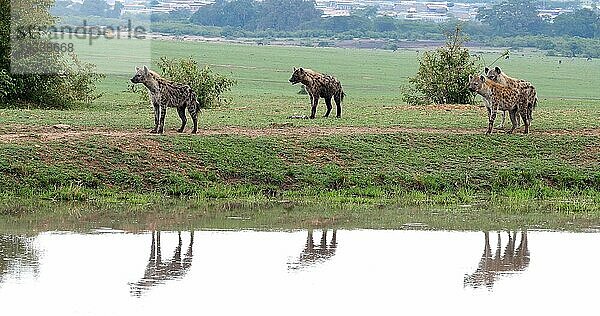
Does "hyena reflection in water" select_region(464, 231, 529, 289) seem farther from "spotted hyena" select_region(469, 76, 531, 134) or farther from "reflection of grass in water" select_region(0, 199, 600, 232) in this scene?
"spotted hyena" select_region(469, 76, 531, 134)

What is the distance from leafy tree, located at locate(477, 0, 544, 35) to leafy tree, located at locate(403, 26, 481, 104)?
8602cm

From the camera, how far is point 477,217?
52.2 ft

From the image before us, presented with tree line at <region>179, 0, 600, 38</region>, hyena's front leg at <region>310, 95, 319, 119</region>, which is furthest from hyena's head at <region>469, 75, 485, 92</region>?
tree line at <region>179, 0, 600, 38</region>

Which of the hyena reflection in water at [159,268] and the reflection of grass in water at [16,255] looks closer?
the hyena reflection in water at [159,268]

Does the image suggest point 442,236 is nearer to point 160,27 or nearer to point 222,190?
point 222,190

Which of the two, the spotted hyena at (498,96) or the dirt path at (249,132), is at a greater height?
the spotted hyena at (498,96)

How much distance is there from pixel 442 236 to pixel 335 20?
105298 millimetres

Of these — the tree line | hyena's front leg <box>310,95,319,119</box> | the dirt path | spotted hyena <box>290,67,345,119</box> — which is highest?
spotted hyena <box>290,67,345,119</box>

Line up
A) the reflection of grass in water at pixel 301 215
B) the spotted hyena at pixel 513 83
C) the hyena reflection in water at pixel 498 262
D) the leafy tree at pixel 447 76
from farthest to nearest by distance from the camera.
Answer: the leafy tree at pixel 447 76
the spotted hyena at pixel 513 83
the reflection of grass in water at pixel 301 215
the hyena reflection in water at pixel 498 262

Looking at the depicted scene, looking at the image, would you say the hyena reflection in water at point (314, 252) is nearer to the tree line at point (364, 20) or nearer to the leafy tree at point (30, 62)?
the leafy tree at point (30, 62)

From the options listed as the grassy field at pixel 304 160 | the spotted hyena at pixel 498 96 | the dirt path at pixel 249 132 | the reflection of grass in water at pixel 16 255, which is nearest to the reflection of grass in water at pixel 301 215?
the grassy field at pixel 304 160

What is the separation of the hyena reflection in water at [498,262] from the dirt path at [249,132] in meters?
5.93

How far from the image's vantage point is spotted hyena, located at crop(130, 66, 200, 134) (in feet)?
61.4

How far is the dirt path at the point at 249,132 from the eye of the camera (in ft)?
60.7
